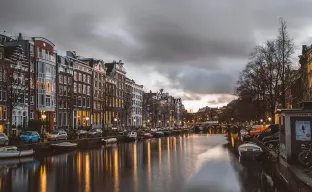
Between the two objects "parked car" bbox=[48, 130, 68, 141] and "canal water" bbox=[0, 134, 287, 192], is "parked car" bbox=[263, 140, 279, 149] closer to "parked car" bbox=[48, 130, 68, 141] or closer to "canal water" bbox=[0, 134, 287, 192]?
"canal water" bbox=[0, 134, 287, 192]

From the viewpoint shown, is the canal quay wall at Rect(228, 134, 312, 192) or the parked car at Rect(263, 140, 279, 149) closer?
the canal quay wall at Rect(228, 134, 312, 192)

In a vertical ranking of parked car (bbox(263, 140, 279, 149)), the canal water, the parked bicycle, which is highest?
the parked bicycle

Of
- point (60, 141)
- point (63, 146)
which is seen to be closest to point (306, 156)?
point (63, 146)

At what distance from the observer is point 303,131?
30.6 metres

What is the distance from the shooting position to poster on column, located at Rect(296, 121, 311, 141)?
99.8ft

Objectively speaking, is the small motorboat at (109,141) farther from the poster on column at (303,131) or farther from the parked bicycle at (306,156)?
the parked bicycle at (306,156)

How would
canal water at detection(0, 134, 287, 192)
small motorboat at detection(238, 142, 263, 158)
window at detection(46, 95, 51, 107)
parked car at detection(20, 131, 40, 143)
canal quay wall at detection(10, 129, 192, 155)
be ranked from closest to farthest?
canal water at detection(0, 134, 287, 192) < small motorboat at detection(238, 142, 263, 158) < canal quay wall at detection(10, 129, 192, 155) < parked car at detection(20, 131, 40, 143) < window at detection(46, 95, 51, 107)

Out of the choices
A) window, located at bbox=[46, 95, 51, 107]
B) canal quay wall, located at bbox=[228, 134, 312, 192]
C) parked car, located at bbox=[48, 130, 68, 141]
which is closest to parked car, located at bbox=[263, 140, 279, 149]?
canal quay wall, located at bbox=[228, 134, 312, 192]

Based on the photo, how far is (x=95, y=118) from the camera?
121 m

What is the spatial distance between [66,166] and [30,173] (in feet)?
20.5

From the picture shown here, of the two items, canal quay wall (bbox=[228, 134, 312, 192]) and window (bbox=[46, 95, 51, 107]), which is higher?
window (bbox=[46, 95, 51, 107])

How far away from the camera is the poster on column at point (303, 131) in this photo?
30.4m

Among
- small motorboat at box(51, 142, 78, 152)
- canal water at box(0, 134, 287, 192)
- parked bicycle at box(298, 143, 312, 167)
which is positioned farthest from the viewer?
small motorboat at box(51, 142, 78, 152)

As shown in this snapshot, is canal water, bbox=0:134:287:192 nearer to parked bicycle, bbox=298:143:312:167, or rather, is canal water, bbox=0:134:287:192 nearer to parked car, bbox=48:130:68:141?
parked bicycle, bbox=298:143:312:167
